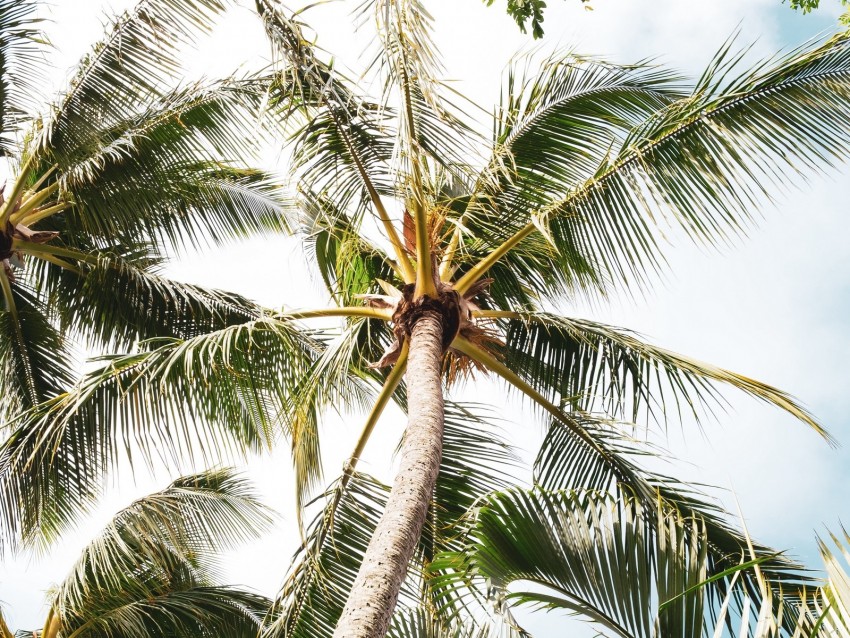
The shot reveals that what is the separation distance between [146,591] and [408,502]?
4.42 metres

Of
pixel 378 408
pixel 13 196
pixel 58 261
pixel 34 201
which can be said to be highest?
pixel 34 201

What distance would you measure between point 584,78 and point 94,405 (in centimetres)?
407

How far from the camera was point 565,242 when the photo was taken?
6172mm

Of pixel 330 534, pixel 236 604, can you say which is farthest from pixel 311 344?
pixel 236 604

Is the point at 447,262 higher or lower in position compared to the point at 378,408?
higher

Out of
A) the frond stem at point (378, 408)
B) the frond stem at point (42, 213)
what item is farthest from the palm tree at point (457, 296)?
the frond stem at point (42, 213)

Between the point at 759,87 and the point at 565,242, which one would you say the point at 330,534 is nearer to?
the point at 565,242

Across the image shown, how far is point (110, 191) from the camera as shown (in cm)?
775

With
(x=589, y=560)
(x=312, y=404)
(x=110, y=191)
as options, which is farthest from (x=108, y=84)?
(x=589, y=560)

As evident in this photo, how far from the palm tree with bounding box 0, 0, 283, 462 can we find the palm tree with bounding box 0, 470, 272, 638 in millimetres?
1631

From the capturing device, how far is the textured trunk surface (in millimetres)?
3279

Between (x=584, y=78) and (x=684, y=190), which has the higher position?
(x=584, y=78)

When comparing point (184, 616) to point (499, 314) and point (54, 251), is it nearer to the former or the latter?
point (54, 251)

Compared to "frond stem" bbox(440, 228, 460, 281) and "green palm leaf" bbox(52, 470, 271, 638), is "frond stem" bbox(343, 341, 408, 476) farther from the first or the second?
"green palm leaf" bbox(52, 470, 271, 638)
